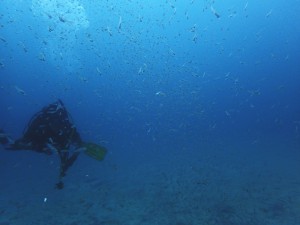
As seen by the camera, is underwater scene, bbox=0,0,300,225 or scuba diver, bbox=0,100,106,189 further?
underwater scene, bbox=0,0,300,225

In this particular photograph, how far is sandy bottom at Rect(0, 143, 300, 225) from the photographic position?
7.47 m

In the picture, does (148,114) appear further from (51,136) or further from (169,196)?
(51,136)

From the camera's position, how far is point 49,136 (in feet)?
20.4

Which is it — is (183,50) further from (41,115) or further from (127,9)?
(41,115)

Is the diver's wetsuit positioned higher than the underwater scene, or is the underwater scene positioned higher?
the underwater scene

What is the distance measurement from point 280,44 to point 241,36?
10.2 meters

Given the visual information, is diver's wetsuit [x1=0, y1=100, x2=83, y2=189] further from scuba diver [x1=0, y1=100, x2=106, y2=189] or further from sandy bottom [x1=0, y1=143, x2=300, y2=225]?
sandy bottom [x1=0, y1=143, x2=300, y2=225]

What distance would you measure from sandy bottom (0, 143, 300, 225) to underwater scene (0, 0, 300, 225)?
5cm

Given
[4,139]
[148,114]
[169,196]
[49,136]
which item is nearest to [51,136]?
[49,136]

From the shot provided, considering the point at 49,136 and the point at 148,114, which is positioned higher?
the point at 148,114

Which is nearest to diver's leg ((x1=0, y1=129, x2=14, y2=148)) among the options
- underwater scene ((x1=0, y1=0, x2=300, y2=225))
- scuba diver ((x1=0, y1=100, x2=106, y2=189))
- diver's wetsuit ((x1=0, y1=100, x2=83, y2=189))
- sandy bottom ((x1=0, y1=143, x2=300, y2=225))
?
underwater scene ((x1=0, y1=0, x2=300, y2=225))

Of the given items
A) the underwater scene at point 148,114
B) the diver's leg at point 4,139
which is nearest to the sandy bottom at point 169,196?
the underwater scene at point 148,114

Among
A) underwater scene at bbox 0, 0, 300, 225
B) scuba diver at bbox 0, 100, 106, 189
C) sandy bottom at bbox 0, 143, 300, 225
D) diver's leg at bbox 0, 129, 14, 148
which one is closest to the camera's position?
scuba diver at bbox 0, 100, 106, 189

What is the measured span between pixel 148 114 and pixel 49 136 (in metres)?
59.3
